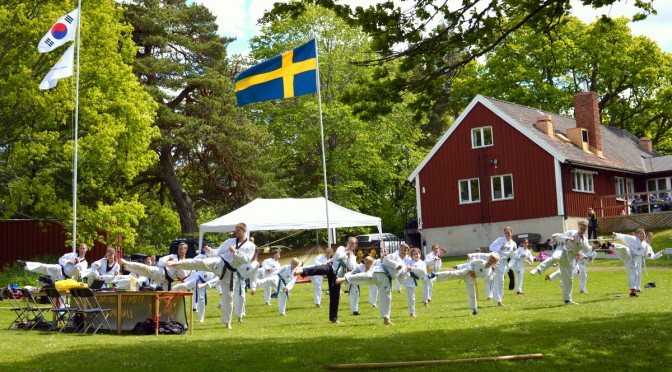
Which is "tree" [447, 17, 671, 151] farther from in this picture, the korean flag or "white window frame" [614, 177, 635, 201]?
the korean flag

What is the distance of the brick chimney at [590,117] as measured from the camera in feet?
175

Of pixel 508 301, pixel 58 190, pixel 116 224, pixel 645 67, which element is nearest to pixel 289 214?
pixel 116 224

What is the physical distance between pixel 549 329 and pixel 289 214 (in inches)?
928

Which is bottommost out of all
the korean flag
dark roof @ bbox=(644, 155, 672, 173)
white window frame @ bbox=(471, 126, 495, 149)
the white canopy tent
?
the white canopy tent

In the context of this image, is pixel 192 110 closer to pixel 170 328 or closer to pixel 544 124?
pixel 544 124

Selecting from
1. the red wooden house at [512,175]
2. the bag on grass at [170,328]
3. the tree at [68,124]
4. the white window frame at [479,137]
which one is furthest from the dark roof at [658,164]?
the bag on grass at [170,328]

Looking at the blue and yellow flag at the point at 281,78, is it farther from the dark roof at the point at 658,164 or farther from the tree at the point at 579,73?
the dark roof at the point at 658,164

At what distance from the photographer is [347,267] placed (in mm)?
23109

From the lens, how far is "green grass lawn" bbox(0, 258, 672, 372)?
43.7 ft

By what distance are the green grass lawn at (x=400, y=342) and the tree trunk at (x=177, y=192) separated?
26797mm

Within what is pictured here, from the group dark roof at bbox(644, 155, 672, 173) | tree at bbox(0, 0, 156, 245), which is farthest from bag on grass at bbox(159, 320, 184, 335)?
dark roof at bbox(644, 155, 672, 173)

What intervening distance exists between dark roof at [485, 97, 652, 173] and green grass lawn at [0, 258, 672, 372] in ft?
88.4

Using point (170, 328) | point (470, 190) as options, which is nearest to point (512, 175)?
point (470, 190)

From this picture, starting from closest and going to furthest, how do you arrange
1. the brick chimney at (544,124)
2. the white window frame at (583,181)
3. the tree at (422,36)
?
the tree at (422,36) < the white window frame at (583,181) < the brick chimney at (544,124)
